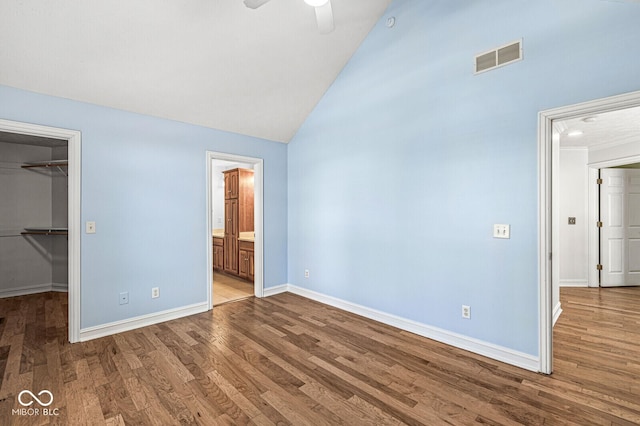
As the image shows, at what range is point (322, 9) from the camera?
6.47 ft

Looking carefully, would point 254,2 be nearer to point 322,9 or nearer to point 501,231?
point 322,9

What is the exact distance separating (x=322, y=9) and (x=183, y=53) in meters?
1.62

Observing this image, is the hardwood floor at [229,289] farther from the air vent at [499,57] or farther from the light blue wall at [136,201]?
the air vent at [499,57]

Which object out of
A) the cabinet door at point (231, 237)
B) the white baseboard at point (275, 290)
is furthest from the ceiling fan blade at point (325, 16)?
the cabinet door at point (231, 237)

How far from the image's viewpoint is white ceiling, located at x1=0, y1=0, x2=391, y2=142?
7.72 ft

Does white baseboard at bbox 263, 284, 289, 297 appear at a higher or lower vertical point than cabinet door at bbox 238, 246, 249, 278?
lower

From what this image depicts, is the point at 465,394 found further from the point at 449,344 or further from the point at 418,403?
the point at 449,344

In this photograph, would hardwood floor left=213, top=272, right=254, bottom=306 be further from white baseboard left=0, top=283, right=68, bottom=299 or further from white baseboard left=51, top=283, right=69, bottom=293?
white baseboard left=0, top=283, right=68, bottom=299

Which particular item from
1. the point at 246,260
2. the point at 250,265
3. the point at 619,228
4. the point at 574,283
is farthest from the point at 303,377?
the point at 619,228

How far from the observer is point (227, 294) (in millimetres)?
4617

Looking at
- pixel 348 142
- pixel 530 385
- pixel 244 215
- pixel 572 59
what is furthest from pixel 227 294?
pixel 572 59

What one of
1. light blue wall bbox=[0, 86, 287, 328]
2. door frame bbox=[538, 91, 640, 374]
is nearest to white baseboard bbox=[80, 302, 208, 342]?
light blue wall bbox=[0, 86, 287, 328]

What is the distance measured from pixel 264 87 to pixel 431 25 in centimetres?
197

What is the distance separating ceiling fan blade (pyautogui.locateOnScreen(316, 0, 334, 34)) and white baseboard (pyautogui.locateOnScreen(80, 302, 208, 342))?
341 centimetres
